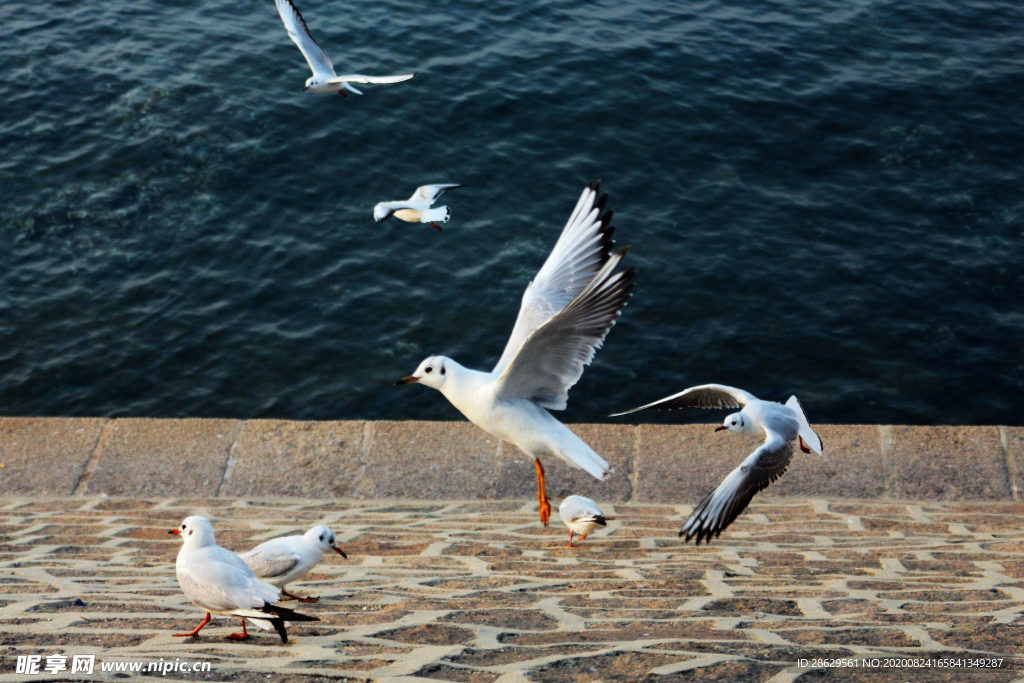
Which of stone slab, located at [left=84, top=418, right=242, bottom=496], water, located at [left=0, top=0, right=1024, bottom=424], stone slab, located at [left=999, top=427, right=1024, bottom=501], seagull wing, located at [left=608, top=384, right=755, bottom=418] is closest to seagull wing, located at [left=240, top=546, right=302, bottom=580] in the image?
seagull wing, located at [left=608, top=384, right=755, bottom=418]

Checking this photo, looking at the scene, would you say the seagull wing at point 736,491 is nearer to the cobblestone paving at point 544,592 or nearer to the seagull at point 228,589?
the cobblestone paving at point 544,592

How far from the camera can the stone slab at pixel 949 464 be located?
650 cm

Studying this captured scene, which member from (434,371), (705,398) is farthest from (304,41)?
(705,398)

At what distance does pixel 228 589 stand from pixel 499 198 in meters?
9.34

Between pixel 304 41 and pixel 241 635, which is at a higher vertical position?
pixel 241 635

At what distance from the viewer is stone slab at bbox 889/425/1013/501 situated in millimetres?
6496

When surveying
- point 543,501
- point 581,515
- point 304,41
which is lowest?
point 543,501

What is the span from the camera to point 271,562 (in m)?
4.05

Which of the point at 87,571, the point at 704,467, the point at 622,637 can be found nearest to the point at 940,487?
the point at 704,467

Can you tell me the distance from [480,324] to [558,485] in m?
4.56

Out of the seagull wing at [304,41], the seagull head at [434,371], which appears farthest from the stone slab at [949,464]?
the seagull wing at [304,41]

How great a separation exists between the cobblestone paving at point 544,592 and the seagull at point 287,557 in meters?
0.18

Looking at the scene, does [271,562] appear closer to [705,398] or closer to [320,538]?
[320,538]

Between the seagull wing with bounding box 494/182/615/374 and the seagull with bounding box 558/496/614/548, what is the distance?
29.2 inches
